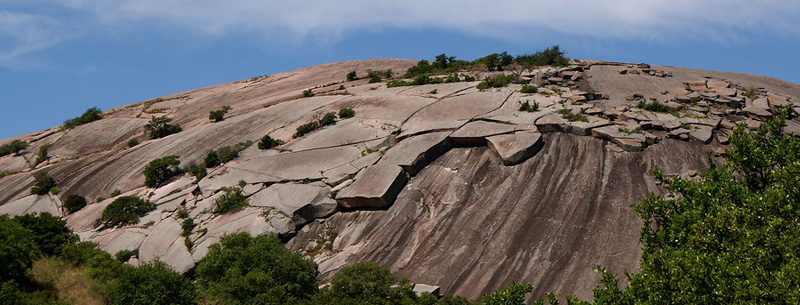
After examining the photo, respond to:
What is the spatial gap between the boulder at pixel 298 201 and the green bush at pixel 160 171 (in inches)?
282

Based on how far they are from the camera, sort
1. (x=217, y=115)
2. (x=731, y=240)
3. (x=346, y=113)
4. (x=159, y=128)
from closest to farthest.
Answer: (x=731, y=240)
(x=346, y=113)
(x=159, y=128)
(x=217, y=115)

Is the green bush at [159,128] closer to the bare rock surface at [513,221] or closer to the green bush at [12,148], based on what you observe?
the green bush at [12,148]

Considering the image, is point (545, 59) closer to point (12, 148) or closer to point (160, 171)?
point (160, 171)

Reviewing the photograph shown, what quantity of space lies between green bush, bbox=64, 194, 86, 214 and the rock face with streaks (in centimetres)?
47

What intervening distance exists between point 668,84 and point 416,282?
2303 cm

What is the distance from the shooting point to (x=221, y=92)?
5334 cm

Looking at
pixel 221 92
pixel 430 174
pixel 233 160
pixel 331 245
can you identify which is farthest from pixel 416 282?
pixel 221 92

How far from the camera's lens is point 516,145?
1204 inches

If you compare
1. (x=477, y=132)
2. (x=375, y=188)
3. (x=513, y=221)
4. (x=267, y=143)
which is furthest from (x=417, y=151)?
(x=267, y=143)

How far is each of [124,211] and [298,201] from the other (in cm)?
944

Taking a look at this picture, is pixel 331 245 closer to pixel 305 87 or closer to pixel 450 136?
pixel 450 136

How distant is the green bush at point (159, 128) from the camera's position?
1693 inches

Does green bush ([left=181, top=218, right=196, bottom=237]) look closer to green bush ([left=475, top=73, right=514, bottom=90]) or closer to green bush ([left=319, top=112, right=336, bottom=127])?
green bush ([left=319, top=112, right=336, bottom=127])

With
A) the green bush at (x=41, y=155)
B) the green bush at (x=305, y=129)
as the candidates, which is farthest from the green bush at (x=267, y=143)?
the green bush at (x=41, y=155)
